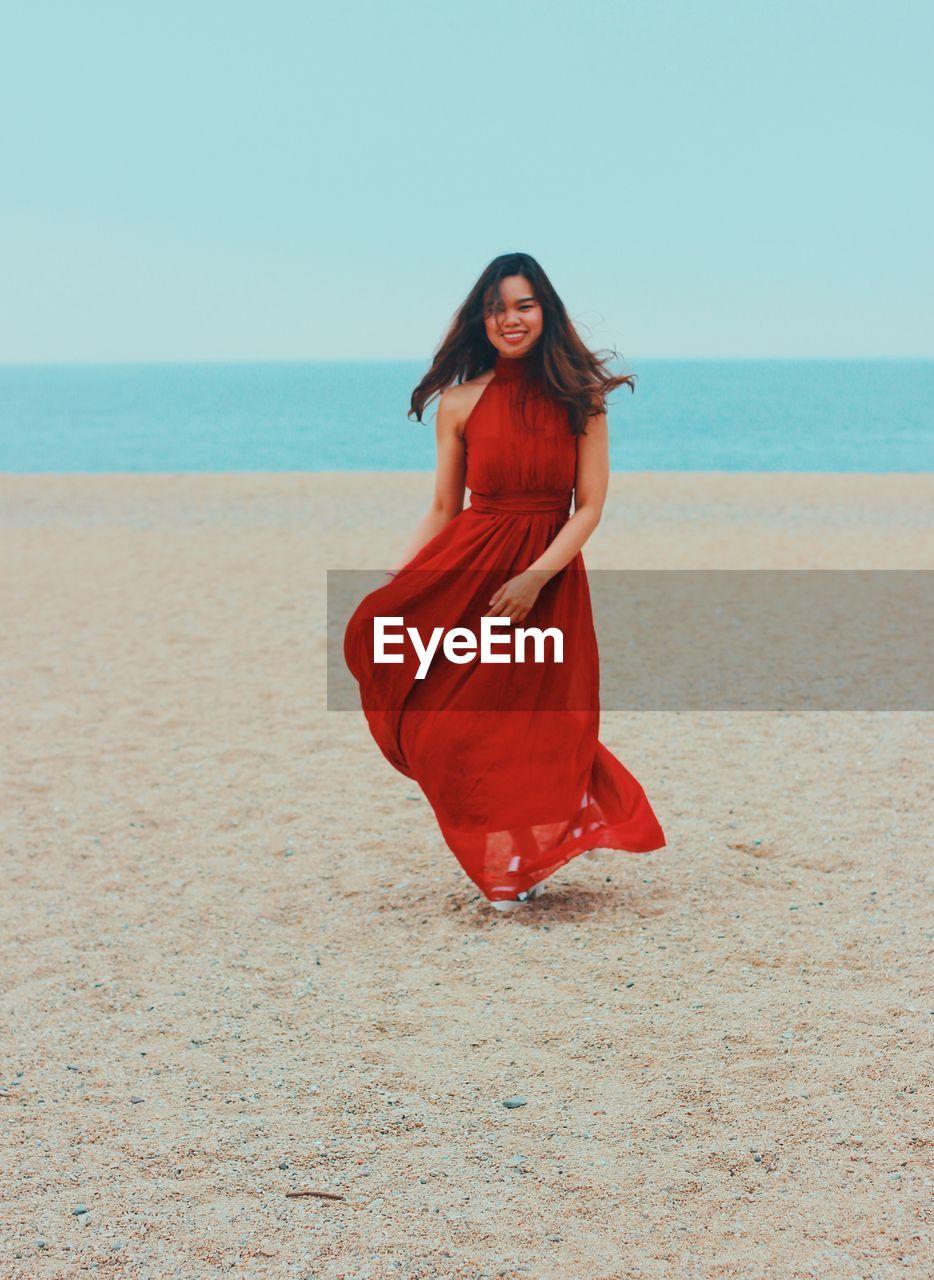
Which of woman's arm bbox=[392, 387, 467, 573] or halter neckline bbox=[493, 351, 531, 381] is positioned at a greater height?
halter neckline bbox=[493, 351, 531, 381]

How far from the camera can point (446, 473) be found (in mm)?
4066

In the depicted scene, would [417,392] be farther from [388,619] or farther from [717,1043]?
[717,1043]

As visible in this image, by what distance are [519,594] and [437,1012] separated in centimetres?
123

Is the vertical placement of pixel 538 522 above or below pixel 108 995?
above

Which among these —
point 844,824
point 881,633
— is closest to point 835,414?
point 881,633

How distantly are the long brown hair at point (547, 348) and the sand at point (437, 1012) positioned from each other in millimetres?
1649

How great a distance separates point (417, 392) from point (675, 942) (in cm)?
185

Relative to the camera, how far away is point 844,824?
517 cm

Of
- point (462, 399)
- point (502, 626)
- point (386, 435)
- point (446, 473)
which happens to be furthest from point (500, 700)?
point (386, 435)

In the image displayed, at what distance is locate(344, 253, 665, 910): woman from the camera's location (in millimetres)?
3926

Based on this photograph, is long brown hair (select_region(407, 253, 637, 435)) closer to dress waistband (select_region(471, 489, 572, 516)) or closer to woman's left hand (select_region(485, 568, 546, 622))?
dress waistband (select_region(471, 489, 572, 516))

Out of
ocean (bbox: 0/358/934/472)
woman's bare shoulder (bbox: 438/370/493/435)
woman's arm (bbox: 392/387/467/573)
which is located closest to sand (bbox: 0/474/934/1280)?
woman's arm (bbox: 392/387/467/573)

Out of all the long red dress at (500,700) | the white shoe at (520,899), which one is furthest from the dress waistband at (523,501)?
the white shoe at (520,899)

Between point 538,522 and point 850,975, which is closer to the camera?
point 850,975
